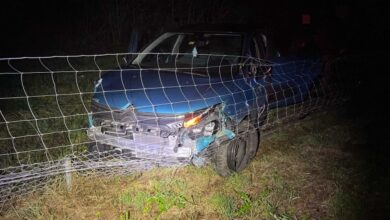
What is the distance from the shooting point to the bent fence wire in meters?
3.57

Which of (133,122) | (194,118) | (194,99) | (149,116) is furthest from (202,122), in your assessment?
(133,122)

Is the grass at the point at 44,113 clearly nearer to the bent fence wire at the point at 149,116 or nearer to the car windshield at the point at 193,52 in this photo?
the bent fence wire at the point at 149,116

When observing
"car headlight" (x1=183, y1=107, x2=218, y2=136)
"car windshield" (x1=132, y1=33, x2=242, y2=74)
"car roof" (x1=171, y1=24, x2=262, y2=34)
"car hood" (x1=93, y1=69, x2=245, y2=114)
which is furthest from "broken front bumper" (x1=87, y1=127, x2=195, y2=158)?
"car roof" (x1=171, y1=24, x2=262, y2=34)

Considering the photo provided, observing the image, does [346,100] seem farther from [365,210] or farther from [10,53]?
[10,53]

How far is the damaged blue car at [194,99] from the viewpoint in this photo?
11.8 feet

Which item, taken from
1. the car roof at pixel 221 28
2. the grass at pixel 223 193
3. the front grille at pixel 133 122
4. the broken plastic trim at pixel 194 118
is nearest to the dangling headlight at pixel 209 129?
the broken plastic trim at pixel 194 118

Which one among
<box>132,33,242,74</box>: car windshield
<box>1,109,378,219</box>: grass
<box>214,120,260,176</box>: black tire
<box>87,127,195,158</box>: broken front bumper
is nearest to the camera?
<box>1,109,378,219</box>: grass

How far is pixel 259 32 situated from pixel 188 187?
238cm

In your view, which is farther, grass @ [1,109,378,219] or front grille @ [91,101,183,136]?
front grille @ [91,101,183,136]

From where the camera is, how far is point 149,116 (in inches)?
143

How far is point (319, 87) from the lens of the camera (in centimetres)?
654

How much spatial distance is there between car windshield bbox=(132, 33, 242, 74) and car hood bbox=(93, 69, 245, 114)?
270mm

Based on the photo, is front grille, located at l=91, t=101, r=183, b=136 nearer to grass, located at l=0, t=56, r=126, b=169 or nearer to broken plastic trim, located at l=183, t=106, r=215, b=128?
broken plastic trim, located at l=183, t=106, r=215, b=128

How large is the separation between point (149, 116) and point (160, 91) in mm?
396
